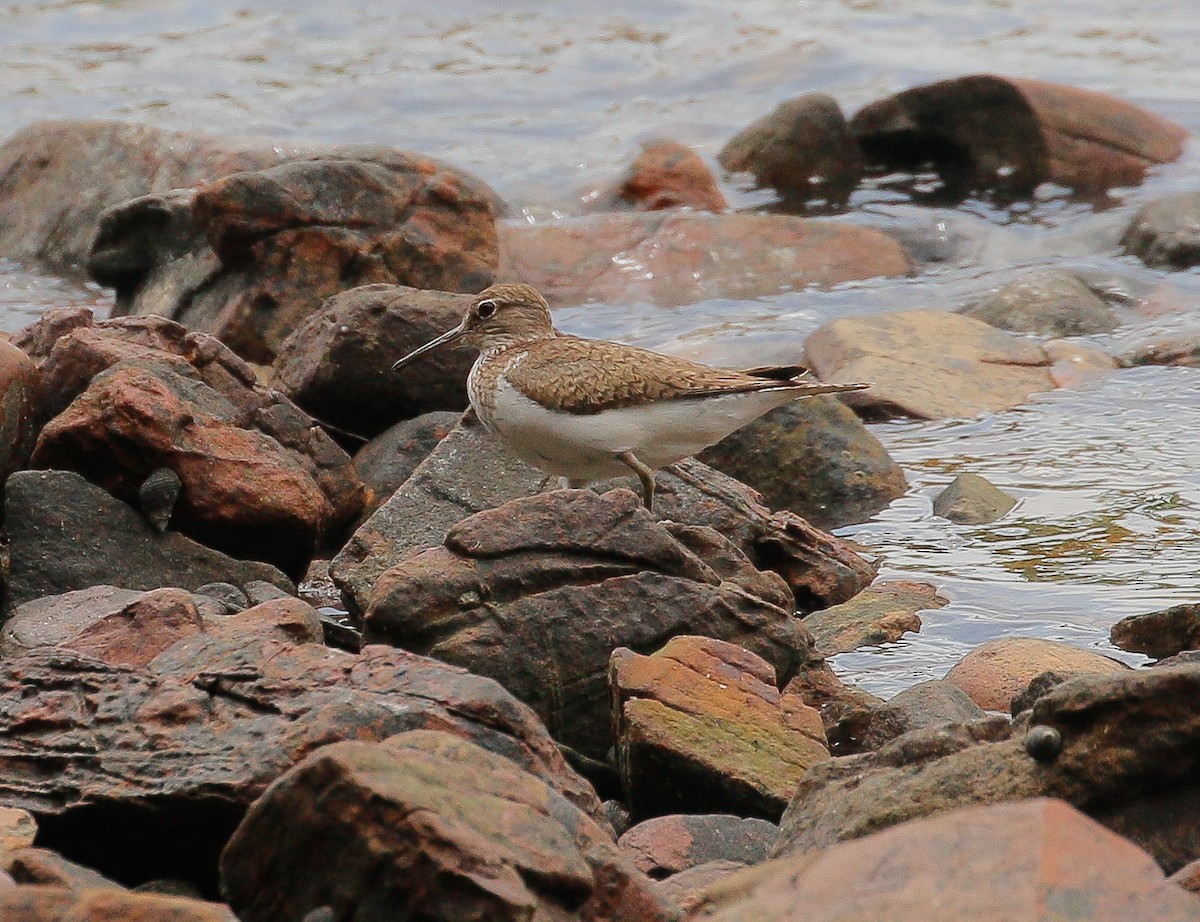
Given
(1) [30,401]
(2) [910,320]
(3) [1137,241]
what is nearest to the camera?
(1) [30,401]

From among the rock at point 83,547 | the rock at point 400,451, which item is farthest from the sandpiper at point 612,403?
the rock at point 83,547

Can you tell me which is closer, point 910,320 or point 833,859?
point 833,859

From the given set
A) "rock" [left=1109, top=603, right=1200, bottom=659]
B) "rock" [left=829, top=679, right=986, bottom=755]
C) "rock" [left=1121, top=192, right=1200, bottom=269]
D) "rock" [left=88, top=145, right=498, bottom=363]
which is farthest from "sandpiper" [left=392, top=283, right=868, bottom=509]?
"rock" [left=1121, top=192, right=1200, bottom=269]

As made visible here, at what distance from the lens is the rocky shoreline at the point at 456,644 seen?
11.0 ft

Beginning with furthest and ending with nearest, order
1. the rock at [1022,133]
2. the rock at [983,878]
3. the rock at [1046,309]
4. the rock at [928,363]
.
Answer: the rock at [1022,133] < the rock at [1046,309] < the rock at [928,363] < the rock at [983,878]

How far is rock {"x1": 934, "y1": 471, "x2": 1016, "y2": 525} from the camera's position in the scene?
870 centimetres

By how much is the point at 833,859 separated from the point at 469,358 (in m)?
5.77

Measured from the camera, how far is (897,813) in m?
4.10

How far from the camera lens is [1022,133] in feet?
54.2

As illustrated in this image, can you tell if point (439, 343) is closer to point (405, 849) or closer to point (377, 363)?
point (377, 363)

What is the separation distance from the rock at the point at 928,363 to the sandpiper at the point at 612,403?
9.52 feet

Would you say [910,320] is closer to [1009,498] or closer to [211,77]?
[1009,498]

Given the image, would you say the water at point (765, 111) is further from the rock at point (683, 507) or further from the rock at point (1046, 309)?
the rock at point (683, 507)

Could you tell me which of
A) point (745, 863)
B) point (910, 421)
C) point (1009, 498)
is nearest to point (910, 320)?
point (910, 421)
